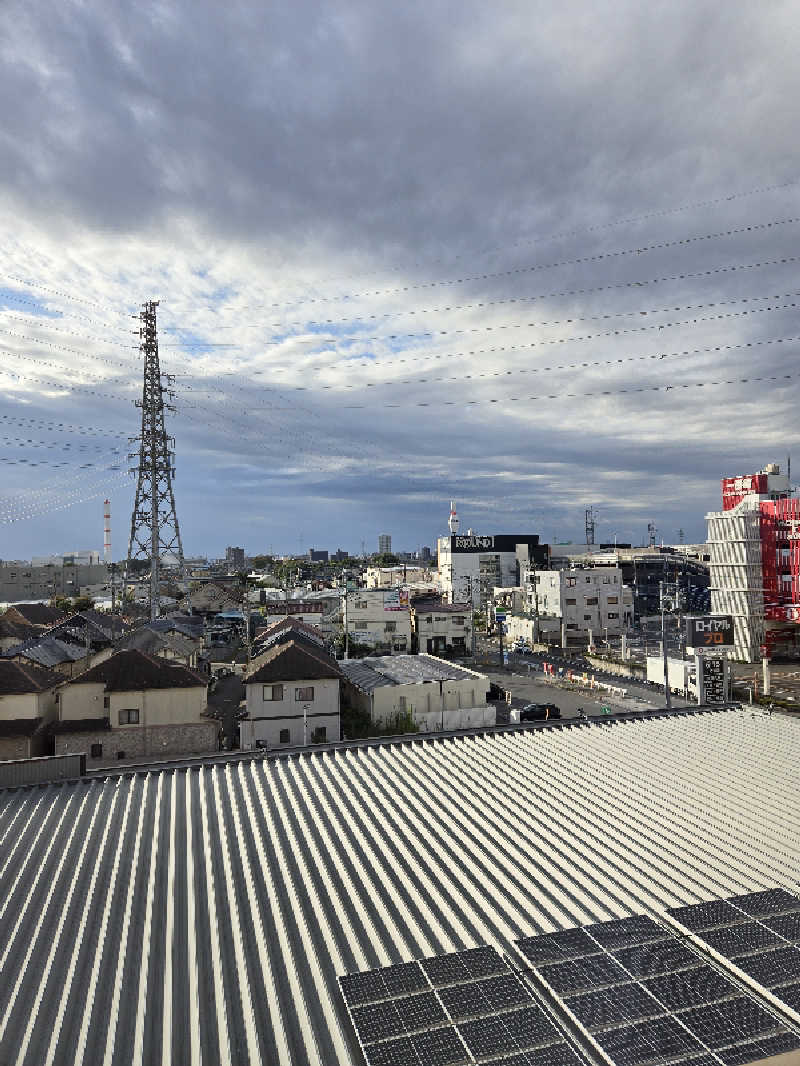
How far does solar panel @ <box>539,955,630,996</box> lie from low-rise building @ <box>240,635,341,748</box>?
16186mm

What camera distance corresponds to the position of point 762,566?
40750mm

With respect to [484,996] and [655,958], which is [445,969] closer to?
[484,996]

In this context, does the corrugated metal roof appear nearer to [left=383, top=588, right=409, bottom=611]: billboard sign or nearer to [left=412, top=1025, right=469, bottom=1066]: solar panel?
[left=412, top=1025, right=469, bottom=1066]: solar panel

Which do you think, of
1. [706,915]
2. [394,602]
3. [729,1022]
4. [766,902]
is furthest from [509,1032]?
[394,602]

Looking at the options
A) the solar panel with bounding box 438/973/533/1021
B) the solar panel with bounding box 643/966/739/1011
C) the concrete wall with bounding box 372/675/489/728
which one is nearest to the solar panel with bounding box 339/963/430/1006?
the solar panel with bounding box 438/973/533/1021

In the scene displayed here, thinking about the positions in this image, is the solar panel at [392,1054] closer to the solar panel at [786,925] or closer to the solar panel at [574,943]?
the solar panel at [574,943]

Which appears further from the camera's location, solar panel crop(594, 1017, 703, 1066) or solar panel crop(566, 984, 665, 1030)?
solar panel crop(566, 984, 665, 1030)

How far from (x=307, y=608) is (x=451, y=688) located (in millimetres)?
31601

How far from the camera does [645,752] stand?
1117cm

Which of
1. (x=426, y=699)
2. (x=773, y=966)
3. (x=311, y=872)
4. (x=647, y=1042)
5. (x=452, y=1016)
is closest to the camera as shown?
(x=647, y=1042)

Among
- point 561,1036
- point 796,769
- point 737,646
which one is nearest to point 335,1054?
point 561,1036

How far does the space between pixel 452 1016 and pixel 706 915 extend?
2983mm

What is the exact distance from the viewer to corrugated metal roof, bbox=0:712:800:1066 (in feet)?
15.1

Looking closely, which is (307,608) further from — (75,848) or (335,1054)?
(335,1054)
